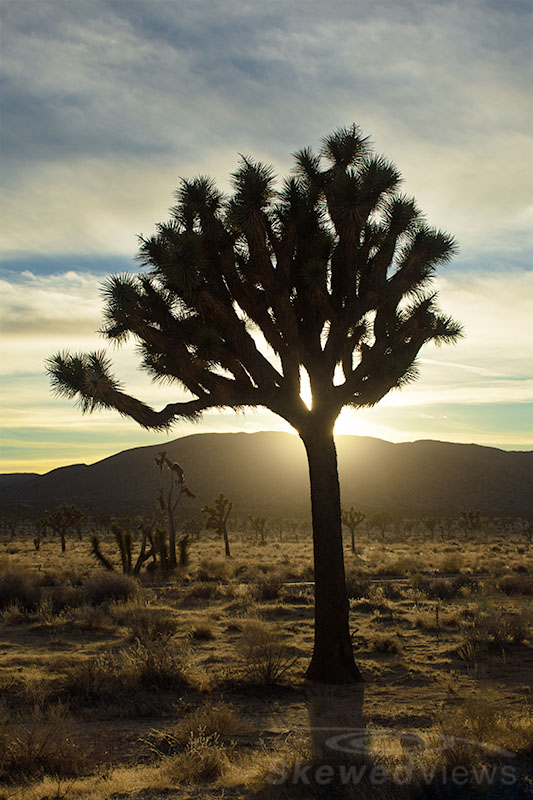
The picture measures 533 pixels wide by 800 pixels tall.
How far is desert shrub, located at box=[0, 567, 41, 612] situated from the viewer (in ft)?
48.4

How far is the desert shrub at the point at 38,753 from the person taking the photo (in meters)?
5.19

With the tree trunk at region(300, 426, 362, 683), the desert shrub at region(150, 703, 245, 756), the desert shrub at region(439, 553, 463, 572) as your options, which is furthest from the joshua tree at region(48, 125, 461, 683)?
the desert shrub at region(439, 553, 463, 572)

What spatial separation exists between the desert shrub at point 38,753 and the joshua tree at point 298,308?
4.14 meters

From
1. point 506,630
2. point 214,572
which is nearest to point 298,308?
point 506,630

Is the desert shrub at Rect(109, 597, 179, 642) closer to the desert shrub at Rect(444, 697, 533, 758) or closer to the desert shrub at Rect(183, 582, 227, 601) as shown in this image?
the desert shrub at Rect(183, 582, 227, 601)

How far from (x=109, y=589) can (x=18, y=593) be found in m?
2.21

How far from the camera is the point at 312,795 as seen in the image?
4.59 m

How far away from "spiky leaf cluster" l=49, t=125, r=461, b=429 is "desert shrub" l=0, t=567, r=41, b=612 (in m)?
7.42

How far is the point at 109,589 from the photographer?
15.5m

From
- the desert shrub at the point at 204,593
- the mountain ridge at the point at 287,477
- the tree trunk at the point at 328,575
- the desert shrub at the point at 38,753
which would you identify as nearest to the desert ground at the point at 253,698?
the desert shrub at the point at 38,753

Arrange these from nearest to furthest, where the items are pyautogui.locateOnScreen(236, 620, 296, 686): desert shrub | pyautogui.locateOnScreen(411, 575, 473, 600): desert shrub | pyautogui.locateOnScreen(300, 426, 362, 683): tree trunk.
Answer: pyautogui.locateOnScreen(236, 620, 296, 686): desert shrub, pyautogui.locateOnScreen(300, 426, 362, 683): tree trunk, pyautogui.locateOnScreen(411, 575, 473, 600): desert shrub

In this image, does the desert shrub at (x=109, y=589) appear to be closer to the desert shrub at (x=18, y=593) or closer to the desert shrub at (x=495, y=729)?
the desert shrub at (x=18, y=593)

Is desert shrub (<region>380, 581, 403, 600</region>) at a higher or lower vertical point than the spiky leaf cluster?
lower

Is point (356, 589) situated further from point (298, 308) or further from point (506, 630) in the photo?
point (298, 308)
